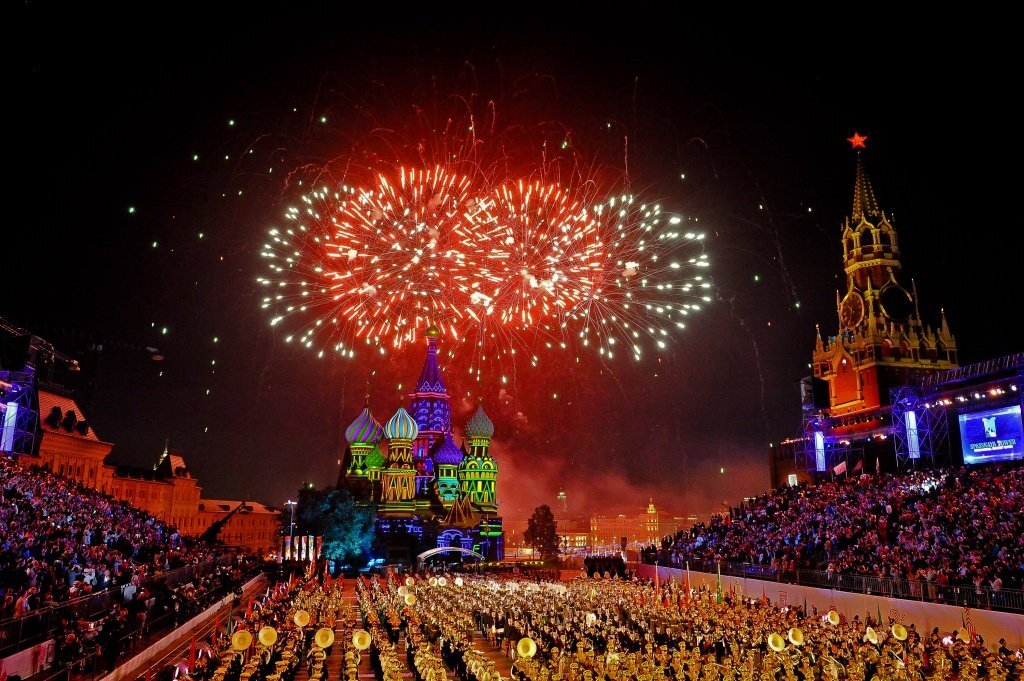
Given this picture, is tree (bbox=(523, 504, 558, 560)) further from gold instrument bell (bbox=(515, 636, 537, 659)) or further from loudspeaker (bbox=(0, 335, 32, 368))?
gold instrument bell (bbox=(515, 636, 537, 659))

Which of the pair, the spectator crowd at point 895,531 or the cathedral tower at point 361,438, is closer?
the spectator crowd at point 895,531

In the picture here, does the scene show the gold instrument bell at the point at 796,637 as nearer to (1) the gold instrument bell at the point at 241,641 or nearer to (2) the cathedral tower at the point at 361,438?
(1) the gold instrument bell at the point at 241,641

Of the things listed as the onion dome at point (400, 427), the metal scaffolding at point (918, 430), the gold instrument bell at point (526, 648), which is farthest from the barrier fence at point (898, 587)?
the onion dome at point (400, 427)

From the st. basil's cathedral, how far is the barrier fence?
178 ft

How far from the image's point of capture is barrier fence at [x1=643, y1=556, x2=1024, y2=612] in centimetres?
2130

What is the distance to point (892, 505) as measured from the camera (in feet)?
106

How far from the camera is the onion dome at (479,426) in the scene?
4035 inches

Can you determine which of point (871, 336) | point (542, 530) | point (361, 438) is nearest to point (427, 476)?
point (361, 438)

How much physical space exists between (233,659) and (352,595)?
27.0 m

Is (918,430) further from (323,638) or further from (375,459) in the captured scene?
(375,459)

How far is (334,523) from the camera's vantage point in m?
69.4

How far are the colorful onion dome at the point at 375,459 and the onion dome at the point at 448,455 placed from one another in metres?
6.52

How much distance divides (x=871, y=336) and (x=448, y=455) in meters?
59.6

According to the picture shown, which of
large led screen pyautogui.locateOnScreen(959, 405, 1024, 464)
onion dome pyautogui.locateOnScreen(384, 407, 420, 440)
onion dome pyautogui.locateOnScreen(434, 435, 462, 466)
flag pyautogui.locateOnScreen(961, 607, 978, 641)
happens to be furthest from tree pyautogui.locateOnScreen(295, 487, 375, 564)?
flag pyautogui.locateOnScreen(961, 607, 978, 641)
